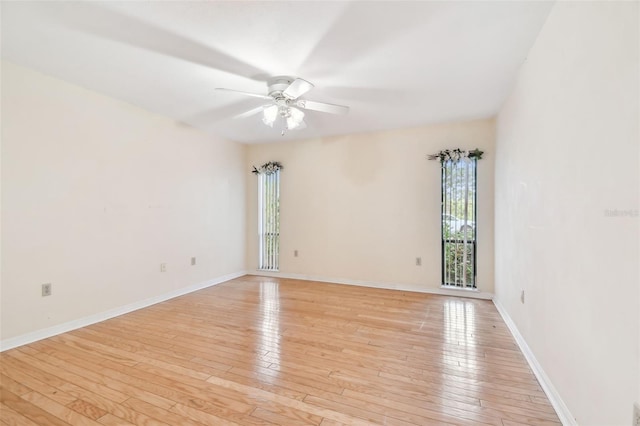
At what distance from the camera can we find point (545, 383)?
1.84 metres

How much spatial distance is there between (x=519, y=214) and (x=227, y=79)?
2.94 m

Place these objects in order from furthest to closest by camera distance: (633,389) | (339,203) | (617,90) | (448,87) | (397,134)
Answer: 1. (339,203)
2. (397,134)
3. (448,87)
4. (617,90)
5. (633,389)

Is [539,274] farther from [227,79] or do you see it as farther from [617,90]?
[227,79]

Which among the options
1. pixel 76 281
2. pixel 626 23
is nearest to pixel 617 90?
pixel 626 23

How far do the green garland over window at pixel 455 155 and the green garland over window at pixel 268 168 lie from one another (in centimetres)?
261

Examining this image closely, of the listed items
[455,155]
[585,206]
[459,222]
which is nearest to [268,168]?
[455,155]

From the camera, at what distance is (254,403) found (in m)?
1.74

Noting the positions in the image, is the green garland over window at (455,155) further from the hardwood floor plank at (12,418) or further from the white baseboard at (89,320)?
the hardwood floor plank at (12,418)

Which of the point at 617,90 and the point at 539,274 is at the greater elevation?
the point at 617,90

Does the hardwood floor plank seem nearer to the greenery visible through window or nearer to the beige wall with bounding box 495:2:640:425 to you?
the beige wall with bounding box 495:2:640:425

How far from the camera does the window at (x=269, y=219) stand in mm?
5254

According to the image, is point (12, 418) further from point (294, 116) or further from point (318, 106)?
point (318, 106)

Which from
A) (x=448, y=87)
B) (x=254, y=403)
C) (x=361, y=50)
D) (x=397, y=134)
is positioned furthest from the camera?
(x=397, y=134)

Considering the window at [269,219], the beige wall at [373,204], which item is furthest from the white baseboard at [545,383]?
the window at [269,219]
